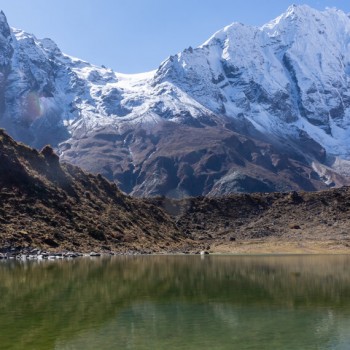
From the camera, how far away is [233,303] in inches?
1543

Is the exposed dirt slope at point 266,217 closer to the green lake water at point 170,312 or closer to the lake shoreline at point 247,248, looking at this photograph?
the lake shoreline at point 247,248

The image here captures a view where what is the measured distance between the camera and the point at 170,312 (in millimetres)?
35062

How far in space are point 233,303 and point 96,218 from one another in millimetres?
84580

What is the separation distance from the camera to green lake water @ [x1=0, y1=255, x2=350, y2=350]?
86.4ft

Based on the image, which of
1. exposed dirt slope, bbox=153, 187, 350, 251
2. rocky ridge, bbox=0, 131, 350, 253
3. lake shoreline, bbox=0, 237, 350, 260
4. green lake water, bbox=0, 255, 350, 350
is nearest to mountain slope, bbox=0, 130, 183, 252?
rocky ridge, bbox=0, 131, 350, 253

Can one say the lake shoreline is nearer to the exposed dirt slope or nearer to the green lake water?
the exposed dirt slope

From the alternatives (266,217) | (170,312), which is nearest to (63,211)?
(266,217)

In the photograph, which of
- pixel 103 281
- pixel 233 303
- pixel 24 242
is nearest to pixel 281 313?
pixel 233 303

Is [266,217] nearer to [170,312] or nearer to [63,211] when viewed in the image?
[63,211]

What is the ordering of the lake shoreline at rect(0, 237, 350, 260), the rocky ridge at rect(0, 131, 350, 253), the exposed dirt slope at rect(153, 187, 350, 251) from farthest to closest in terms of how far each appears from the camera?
the exposed dirt slope at rect(153, 187, 350, 251)
the lake shoreline at rect(0, 237, 350, 260)
the rocky ridge at rect(0, 131, 350, 253)

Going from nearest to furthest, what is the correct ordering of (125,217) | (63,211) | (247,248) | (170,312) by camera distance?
1. (170,312)
2. (63,211)
3. (125,217)
4. (247,248)

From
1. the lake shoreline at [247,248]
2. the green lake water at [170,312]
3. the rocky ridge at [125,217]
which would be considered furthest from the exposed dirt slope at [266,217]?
the green lake water at [170,312]

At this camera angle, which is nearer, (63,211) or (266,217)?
(63,211)

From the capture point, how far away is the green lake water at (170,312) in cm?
2634
